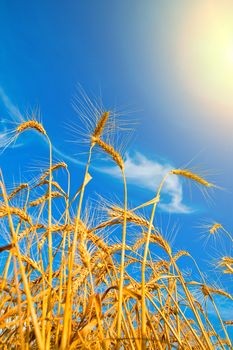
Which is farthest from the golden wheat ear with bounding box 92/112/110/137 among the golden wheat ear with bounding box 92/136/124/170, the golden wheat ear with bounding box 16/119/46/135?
the golden wheat ear with bounding box 16/119/46/135

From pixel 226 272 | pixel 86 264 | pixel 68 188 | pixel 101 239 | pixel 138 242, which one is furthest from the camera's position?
pixel 226 272

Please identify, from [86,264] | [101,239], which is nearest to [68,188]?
[101,239]

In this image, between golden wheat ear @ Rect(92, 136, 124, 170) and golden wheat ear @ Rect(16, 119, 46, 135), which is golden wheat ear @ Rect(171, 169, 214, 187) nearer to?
golden wheat ear @ Rect(92, 136, 124, 170)

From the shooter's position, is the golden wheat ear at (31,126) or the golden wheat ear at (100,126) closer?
the golden wheat ear at (100,126)

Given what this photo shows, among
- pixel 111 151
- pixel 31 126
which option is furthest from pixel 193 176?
pixel 31 126

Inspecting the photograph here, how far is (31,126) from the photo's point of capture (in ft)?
10.9

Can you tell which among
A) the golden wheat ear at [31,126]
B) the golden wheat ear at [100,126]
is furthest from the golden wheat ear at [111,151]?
the golden wheat ear at [31,126]

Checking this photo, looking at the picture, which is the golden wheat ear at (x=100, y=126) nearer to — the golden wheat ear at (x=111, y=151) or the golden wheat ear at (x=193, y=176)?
the golden wheat ear at (x=111, y=151)

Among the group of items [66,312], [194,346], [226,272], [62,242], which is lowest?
[66,312]

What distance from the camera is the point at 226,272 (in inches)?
170

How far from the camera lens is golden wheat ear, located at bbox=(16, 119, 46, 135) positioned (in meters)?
3.21

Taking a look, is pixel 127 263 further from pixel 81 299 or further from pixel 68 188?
pixel 68 188

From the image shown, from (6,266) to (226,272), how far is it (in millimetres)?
2874

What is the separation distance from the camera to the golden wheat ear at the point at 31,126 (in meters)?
3.21
